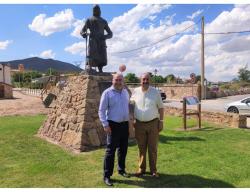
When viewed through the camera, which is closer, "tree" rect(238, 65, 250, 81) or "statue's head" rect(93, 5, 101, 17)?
"statue's head" rect(93, 5, 101, 17)

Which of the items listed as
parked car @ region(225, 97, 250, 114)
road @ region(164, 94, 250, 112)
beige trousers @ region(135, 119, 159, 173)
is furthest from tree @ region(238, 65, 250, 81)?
beige trousers @ region(135, 119, 159, 173)

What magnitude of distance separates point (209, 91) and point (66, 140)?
26913 mm

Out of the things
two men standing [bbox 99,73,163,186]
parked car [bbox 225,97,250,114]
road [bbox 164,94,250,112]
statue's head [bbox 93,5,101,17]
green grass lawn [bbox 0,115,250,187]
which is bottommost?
green grass lawn [bbox 0,115,250,187]

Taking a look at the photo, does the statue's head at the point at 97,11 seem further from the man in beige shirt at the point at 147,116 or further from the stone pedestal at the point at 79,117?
the man in beige shirt at the point at 147,116

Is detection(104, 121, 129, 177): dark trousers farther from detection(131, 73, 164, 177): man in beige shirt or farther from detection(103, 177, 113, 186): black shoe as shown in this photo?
detection(131, 73, 164, 177): man in beige shirt

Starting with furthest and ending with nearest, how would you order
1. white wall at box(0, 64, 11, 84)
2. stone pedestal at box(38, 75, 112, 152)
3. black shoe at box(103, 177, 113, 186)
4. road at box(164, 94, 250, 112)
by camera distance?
1. white wall at box(0, 64, 11, 84)
2. road at box(164, 94, 250, 112)
3. stone pedestal at box(38, 75, 112, 152)
4. black shoe at box(103, 177, 113, 186)

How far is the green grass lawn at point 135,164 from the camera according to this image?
578 cm

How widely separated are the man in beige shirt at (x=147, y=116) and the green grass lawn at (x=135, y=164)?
529 millimetres

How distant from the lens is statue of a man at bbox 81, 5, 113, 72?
31.0 feet

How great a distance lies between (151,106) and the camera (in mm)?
5715

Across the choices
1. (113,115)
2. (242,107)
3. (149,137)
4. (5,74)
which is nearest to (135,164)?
(149,137)

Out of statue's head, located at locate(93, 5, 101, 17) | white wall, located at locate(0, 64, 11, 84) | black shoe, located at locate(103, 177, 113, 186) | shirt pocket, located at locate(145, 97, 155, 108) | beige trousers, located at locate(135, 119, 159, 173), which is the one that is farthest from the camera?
white wall, located at locate(0, 64, 11, 84)

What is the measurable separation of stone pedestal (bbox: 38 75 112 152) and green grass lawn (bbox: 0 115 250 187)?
36 cm

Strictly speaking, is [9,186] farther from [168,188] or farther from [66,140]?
[66,140]
